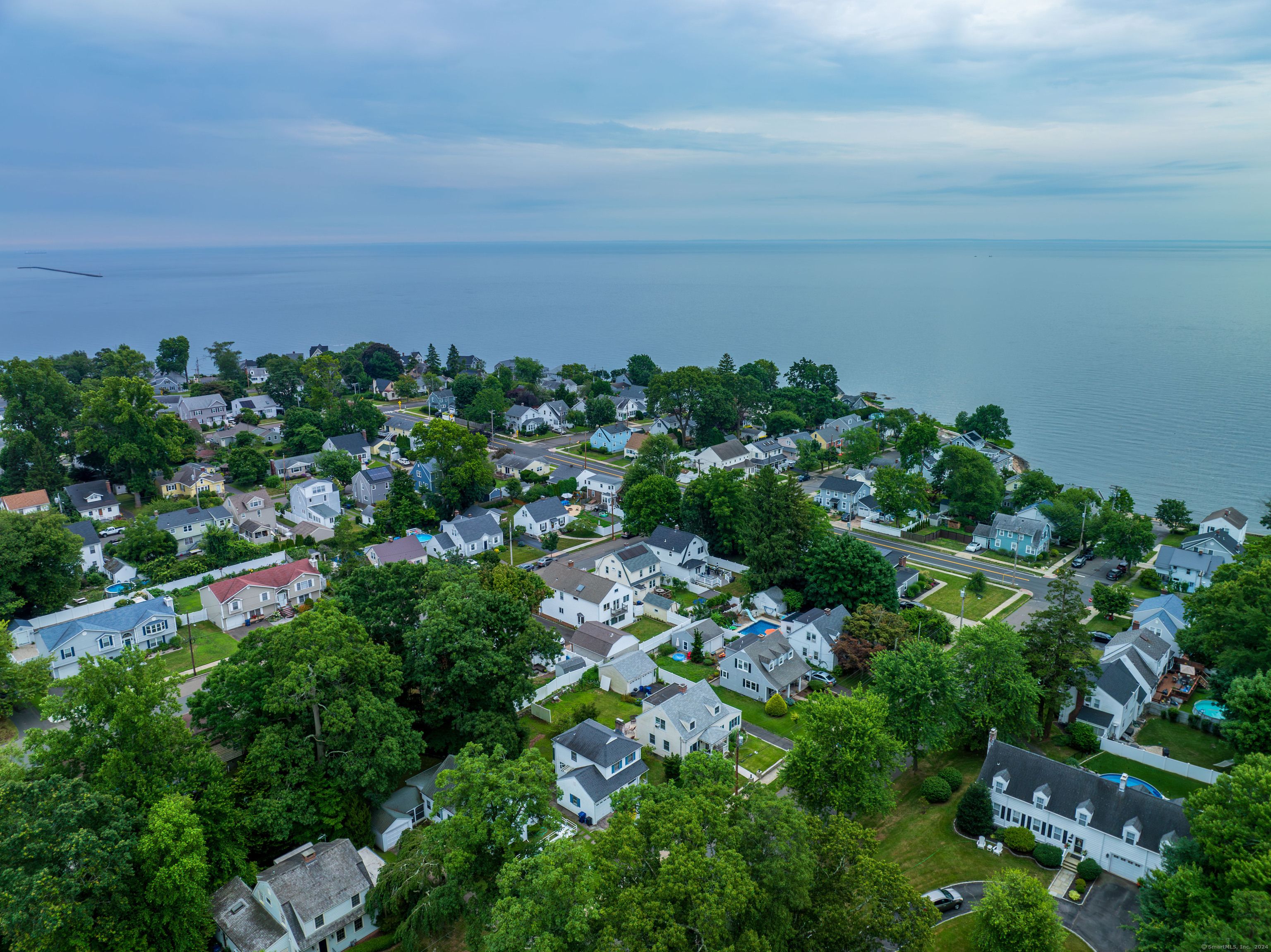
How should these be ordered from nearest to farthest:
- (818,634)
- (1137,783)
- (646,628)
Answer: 1. (1137,783)
2. (818,634)
3. (646,628)

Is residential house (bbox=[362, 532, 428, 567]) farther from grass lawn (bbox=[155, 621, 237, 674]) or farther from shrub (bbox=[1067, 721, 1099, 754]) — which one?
shrub (bbox=[1067, 721, 1099, 754])

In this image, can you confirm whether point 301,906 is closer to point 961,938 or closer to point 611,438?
point 961,938

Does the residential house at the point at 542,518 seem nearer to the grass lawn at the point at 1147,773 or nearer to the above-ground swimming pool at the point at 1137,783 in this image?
the grass lawn at the point at 1147,773

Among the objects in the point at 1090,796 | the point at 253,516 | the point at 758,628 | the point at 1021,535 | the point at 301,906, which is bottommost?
the point at 253,516

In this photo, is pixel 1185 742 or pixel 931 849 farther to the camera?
pixel 1185 742

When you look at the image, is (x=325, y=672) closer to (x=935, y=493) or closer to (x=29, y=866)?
(x=29, y=866)

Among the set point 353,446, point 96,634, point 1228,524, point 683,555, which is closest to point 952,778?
point 683,555
